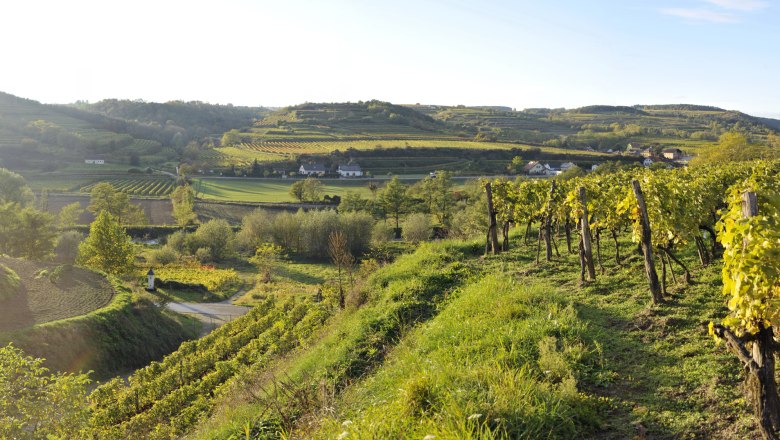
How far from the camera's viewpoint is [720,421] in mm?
5688

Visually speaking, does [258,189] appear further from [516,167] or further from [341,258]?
[341,258]

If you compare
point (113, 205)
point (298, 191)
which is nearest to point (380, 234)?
point (298, 191)

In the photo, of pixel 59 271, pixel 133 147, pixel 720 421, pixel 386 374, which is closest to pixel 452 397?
pixel 386 374

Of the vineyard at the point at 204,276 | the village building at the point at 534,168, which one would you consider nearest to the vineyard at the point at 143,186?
the vineyard at the point at 204,276

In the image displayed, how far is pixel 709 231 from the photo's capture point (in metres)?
12.4

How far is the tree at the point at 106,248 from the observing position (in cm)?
3547

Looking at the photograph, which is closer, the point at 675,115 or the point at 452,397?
the point at 452,397

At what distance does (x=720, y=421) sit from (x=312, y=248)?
5017cm

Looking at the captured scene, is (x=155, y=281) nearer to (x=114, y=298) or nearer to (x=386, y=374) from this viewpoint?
(x=114, y=298)

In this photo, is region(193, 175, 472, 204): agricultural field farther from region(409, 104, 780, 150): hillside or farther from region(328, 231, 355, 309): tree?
region(409, 104, 780, 150): hillside

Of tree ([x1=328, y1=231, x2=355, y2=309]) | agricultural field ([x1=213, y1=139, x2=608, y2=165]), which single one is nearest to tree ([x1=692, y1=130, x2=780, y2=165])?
tree ([x1=328, y1=231, x2=355, y2=309])

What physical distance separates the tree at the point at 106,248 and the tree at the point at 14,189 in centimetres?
3163

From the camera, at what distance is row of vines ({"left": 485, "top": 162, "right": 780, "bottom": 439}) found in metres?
5.50

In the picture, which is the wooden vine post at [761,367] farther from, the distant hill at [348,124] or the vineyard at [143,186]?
the distant hill at [348,124]
